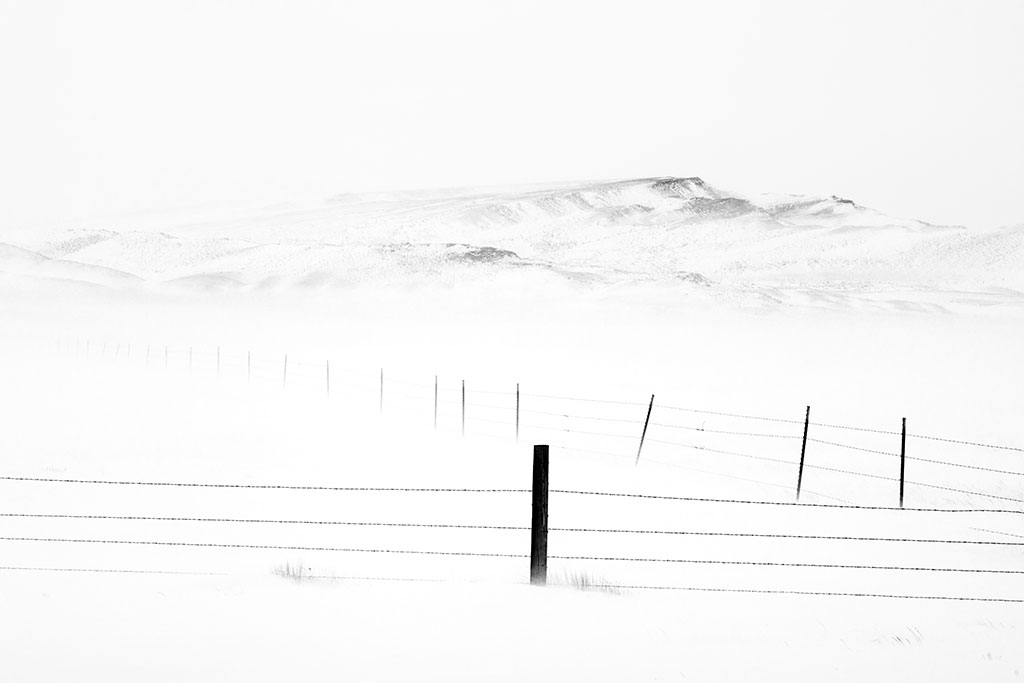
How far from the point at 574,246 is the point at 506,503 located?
12631cm

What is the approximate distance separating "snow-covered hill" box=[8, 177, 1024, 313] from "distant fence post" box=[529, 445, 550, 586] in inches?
3231

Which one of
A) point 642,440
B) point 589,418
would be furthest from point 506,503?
point 589,418

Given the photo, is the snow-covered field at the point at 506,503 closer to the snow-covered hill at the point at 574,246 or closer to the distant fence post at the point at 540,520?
the distant fence post at the point at 540,520

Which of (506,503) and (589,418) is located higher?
(589,418)

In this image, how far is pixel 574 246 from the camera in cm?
13775

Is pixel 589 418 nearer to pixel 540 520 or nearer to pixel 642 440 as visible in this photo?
pixel 642 440

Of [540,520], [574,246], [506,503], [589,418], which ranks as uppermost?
[574,246]

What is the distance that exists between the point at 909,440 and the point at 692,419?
268 inches

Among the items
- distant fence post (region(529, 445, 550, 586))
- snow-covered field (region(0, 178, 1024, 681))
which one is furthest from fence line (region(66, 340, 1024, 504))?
distant fence post (region(529, 445, 550, 586))

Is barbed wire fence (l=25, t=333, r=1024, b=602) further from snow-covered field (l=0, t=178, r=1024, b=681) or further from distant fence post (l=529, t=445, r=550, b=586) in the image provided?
distant fence post (l=529, t=445, r=550, b=586)

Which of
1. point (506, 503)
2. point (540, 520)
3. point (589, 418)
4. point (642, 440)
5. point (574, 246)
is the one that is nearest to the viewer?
point (540, 520)

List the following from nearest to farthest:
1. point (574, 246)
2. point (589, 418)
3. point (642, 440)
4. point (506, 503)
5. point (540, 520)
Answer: point (540, 520) → point (506, 503) → point (642, 440) → point (589, 418) → point (574, 246)

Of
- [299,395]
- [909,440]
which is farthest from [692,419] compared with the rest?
[299,395]

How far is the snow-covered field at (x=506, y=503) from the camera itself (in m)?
A: 5.80
